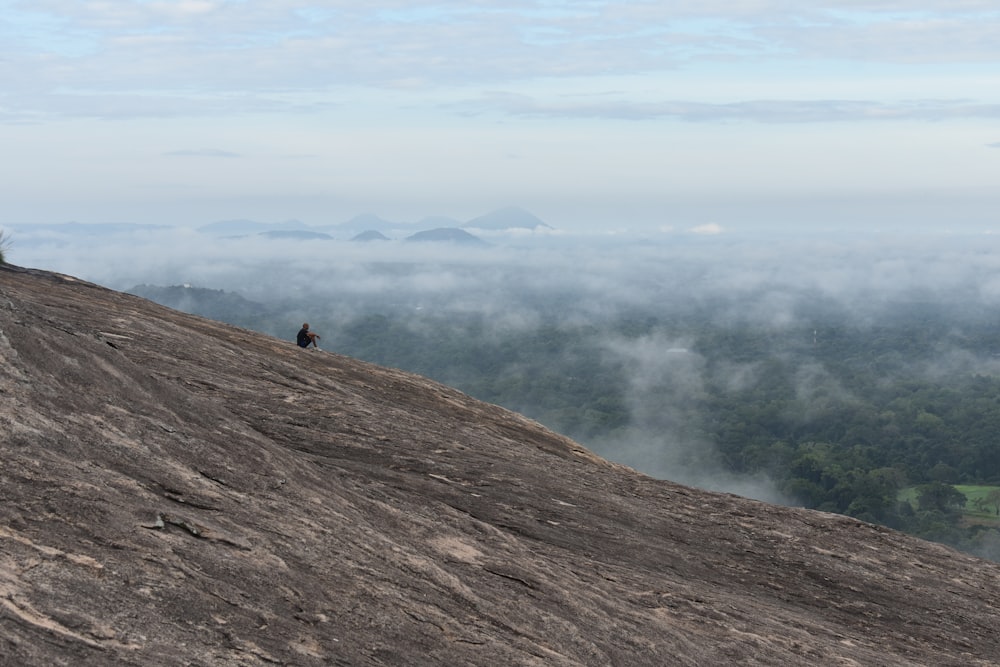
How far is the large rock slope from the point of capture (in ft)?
36.7

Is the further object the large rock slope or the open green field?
the open green field

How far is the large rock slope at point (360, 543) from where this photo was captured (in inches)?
440

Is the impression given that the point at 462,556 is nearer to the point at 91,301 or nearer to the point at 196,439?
the point at 196,439

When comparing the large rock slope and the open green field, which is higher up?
the large rock slope

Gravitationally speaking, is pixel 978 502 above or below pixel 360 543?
below

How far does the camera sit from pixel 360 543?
14273 millimetres

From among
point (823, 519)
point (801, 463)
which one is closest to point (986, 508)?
point (801, 463)

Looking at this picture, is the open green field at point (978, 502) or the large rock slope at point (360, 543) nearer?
the large rock slope at point (360, 543)

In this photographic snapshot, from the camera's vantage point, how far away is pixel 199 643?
35.2ft

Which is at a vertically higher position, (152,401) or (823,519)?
(152,401)

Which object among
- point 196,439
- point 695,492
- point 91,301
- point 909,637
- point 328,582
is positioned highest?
point 91,301

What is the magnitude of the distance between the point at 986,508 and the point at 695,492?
139174mm

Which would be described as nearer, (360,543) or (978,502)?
(360,543)

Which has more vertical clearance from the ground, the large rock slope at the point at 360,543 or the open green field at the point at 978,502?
the large rock slope at the point at 360,543
